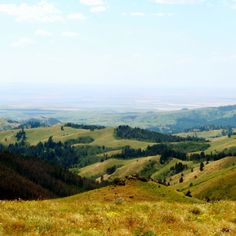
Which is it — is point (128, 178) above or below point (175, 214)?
below

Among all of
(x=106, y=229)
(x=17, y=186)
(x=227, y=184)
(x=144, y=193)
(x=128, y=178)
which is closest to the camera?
(x=106, y=229)

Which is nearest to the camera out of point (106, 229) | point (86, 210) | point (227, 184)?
point (106, 229)

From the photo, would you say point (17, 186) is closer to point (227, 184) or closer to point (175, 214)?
point (227, 184)

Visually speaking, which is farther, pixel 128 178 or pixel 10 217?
pixel 128 178

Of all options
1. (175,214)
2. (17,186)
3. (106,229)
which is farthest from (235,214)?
(17,186)

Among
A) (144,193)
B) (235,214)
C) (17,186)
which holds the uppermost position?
(235,214)

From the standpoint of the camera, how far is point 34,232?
18484 mm

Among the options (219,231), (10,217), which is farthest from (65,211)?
(219,231)

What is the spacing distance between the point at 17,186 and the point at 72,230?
175956 millimetres

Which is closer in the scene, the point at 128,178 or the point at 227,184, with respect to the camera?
the point at 128,178

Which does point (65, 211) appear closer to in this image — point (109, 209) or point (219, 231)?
point (109, 209)

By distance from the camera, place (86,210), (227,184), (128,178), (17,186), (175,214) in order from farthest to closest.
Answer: (17,186), (227,184), (128,178), (86,210), (175,214)

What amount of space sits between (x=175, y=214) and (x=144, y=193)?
117 ft

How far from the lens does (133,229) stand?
67.5 feet
